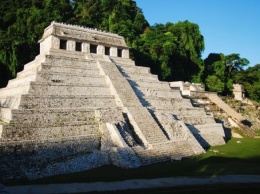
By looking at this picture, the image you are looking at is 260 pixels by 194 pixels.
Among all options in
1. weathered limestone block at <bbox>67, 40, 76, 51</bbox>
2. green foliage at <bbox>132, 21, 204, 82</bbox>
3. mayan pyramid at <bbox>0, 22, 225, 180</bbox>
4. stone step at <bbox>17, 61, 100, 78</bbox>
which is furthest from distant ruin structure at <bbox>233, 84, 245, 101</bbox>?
weathered limestone block at <bbox>67, 40, 76, 51</bbox>

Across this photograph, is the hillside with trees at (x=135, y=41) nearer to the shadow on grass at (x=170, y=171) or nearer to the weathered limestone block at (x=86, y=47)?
the weathered limestone block at (x=86, y=47)

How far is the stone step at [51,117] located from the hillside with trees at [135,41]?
53.5 ft

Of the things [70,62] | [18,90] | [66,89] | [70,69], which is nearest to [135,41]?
[70,62]

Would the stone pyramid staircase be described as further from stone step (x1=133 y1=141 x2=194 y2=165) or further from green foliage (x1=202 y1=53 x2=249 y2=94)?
green foliage (x1=202 y1=53 x2=249 y2=94)

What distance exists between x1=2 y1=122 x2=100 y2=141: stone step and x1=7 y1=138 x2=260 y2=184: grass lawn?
3.01m

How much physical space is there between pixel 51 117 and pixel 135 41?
87.1 ft

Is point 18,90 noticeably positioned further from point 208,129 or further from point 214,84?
point 214,84

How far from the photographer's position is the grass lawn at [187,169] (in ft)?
48.5

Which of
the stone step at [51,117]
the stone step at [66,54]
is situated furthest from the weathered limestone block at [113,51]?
the stone step at [51,117]

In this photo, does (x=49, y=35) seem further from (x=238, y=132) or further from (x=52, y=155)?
(x=238, y=132)

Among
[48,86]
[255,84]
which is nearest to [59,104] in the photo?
[48,86]

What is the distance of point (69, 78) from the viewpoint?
22.7 m

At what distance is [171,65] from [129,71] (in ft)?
58.7

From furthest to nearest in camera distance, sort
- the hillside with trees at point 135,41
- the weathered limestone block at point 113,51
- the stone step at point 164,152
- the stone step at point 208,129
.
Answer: the hillside with trees at point 135,41
the weathered limestone block at point 113,51
the stone step at point 208,129
the stone step at point 164,152
